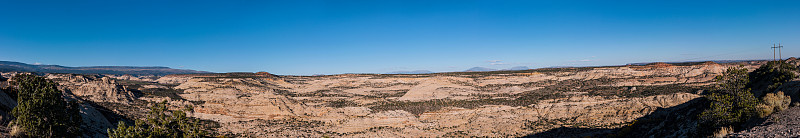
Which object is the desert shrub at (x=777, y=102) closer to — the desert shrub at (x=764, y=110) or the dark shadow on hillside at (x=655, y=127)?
the desert shrub at (x=764, y=110)

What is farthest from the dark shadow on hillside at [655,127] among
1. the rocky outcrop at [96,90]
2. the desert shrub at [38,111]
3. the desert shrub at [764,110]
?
the rocky outcrop at [96,90]

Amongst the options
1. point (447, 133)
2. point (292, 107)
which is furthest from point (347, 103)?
point (447, 133)

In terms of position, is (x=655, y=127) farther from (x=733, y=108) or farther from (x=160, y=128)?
(x=160, y=128)

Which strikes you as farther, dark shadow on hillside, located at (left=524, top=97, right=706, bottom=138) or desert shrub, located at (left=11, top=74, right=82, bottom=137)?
dark shadow on hillside, located at (left=524, top=97, right=706, bottom=138)

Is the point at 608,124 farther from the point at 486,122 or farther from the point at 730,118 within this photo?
the point at 730,118

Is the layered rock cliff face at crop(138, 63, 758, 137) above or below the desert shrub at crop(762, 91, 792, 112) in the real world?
below

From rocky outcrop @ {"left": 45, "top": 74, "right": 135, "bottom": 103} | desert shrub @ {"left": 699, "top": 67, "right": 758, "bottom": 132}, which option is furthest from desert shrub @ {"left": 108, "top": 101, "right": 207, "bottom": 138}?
rocky outcrop @ {"left": 45, "top": 74, "right": 135, "bottom": 103}

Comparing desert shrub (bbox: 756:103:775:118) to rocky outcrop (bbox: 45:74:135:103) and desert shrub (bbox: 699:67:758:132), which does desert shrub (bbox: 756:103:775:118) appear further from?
rocky outcrop (bbox: 45:74:135:103)
